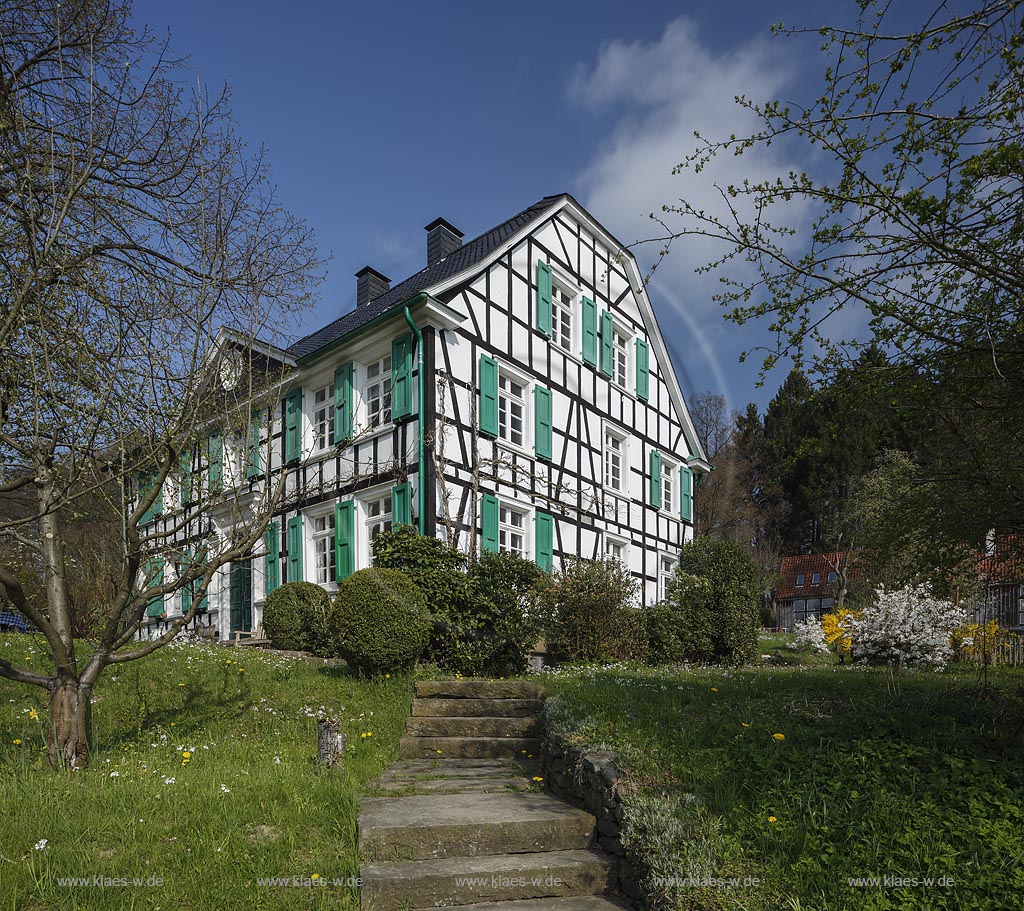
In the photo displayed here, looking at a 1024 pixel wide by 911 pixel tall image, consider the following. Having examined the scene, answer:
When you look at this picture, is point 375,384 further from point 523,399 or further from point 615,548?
point 615,548

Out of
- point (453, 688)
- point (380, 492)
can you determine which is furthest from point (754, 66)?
point (380, 492)

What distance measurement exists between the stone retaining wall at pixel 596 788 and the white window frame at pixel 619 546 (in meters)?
11.3

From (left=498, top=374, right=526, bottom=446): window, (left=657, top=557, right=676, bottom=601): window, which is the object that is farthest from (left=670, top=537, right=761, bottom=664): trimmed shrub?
(left=657, top=557, right=676, bottom=601): window

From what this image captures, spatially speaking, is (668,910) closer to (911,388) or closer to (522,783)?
(522,783)

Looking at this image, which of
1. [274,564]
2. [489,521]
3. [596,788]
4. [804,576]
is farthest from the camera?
[804,576]

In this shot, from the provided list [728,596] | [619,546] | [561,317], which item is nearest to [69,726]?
[728,596]

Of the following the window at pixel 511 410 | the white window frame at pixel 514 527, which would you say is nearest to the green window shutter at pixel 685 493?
the window at pixel 511 410

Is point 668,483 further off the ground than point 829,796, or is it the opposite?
point 668,483

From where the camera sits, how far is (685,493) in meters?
20.7

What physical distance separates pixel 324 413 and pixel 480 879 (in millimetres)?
11907

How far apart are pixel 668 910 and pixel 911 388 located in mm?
3212

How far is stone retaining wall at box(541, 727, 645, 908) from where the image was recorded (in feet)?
13.7

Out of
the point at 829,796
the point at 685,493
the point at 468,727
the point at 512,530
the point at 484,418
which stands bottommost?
the point at 468,727

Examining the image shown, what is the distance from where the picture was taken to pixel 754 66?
4316 millimetres
